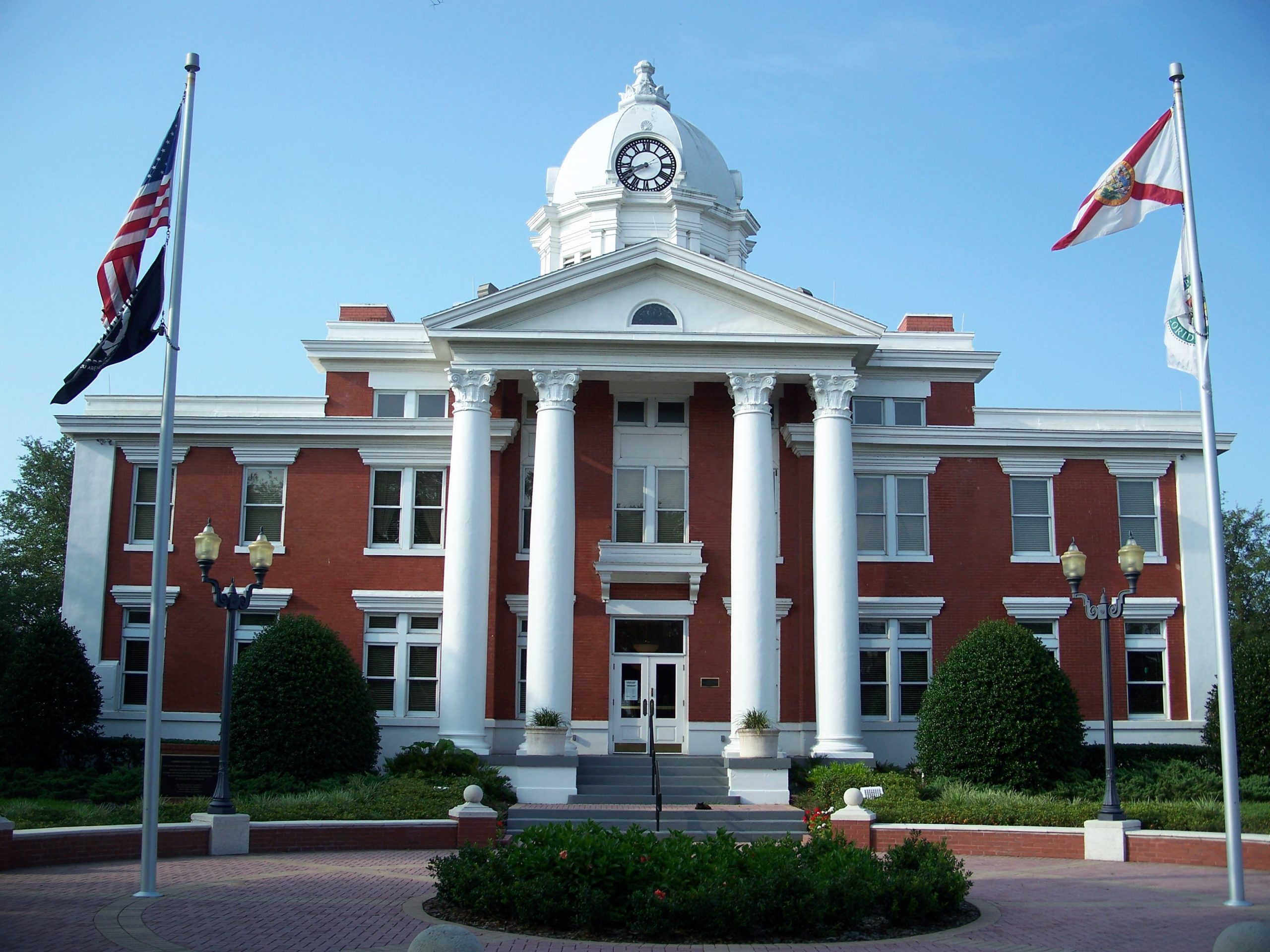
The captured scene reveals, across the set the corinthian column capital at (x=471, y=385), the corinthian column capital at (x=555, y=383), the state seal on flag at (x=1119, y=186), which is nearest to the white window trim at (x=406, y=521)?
the corinthian column capital at (x=471, y=385)

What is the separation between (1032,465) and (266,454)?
19619 millimetres

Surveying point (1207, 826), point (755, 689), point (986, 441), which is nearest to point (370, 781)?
point (755, 689)

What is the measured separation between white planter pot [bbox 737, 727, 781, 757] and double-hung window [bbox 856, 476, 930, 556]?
6716 millimetres

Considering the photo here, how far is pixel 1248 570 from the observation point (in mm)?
56406

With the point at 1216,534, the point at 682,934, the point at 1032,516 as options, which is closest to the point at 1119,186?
the point at 1216,534

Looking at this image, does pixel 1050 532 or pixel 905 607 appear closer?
pixel 905 607

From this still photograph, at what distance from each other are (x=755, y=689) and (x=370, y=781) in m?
8.56

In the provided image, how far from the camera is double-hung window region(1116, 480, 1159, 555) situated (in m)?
31.5

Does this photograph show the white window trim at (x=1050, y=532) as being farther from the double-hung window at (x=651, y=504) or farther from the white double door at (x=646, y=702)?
the white double door at (x=646, y=702)

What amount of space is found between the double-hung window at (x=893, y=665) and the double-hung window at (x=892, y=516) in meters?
1.85

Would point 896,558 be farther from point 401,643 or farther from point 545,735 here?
point 401,643

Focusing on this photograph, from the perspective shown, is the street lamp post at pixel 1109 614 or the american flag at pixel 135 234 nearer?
the american flag at pixel 135 234

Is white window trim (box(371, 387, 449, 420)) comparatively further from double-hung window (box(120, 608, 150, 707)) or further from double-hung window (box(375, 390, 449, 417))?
double-hung window (box(120, 608, 150, 707))

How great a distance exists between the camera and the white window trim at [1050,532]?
3122 centimetres
